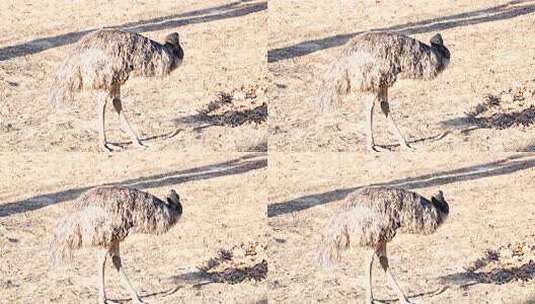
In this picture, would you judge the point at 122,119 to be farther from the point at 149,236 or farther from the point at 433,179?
the point at 433,179

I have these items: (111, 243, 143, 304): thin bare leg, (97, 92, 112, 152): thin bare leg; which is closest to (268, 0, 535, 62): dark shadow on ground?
(97, 92, 112, 152): thin bare leg

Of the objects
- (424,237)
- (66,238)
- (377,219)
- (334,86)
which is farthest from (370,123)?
(66,238)

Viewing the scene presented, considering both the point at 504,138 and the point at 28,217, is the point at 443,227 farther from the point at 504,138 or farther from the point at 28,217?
the point at 28,217

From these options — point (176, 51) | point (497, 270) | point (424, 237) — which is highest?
point (176, 51)

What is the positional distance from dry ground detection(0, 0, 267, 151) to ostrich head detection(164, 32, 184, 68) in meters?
0.80

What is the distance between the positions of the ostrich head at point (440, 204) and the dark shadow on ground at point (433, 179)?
816 millimetres

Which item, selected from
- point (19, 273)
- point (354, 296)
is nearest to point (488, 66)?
point (354, 296)

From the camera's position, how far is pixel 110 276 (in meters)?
27.4

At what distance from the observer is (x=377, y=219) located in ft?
87.1

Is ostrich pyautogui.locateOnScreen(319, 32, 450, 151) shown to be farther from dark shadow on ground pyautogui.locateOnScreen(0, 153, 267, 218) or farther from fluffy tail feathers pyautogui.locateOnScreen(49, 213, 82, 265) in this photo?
fluffy tail feathers pyautogui.locateOnScreen(49, 213, 82, 265)

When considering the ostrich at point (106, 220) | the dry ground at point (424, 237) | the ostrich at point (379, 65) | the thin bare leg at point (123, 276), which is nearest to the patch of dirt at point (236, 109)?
the dry ground at point (424, 237)

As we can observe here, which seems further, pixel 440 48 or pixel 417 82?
pixel 417 82

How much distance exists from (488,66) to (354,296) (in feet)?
13.1

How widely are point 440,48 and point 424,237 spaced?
76.8 inches
